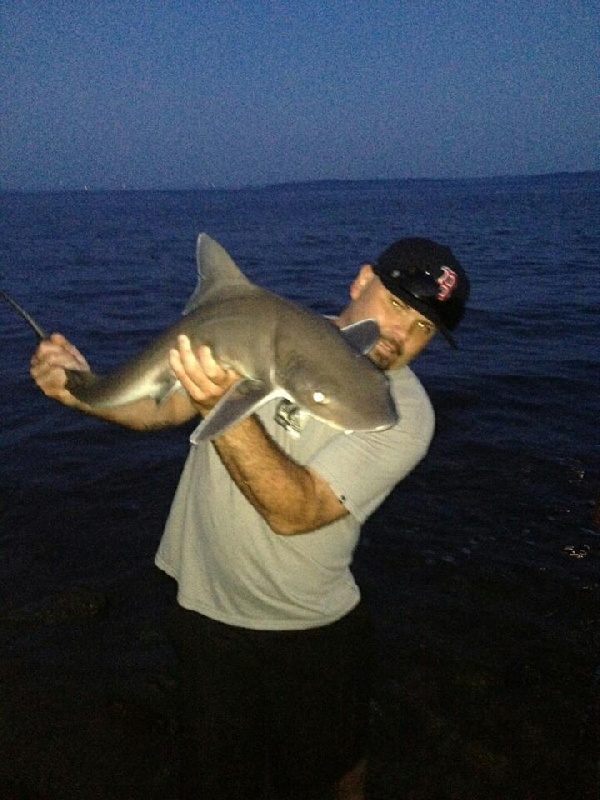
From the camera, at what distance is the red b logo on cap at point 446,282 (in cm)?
302

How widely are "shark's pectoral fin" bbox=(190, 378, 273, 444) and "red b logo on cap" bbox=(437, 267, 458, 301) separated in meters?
1.08

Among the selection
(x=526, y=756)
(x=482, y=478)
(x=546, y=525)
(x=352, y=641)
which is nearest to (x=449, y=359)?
(x=482, y=478)

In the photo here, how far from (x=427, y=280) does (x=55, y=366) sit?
7.16 feet

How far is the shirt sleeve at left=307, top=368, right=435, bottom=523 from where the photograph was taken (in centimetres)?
267

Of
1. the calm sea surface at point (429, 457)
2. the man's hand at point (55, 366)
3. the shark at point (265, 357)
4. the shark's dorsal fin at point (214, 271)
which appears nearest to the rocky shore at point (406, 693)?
the calm sea surface at point (429, 457)

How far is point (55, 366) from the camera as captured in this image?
3.57 meters

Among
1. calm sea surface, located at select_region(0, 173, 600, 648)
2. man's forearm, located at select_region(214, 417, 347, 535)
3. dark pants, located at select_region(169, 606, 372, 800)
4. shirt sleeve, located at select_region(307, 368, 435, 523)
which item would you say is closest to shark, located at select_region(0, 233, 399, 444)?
man's forearm, located at select_region(214, 417, 347, 535)

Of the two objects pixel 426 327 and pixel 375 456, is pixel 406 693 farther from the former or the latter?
pixel 426 327

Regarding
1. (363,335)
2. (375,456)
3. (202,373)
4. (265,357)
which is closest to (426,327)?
(363,335)

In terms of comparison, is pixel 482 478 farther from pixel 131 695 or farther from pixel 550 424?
pixel 131 695

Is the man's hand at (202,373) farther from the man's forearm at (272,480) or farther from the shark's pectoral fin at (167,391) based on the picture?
the shark's pectoral fin at (167,391)

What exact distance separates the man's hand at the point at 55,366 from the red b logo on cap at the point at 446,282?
6.70 feet

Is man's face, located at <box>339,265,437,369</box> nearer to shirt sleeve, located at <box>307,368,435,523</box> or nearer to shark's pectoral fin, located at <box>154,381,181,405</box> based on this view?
shirt sleeve, located at <box>307,368,435,523</box>

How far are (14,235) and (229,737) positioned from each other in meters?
43.6
